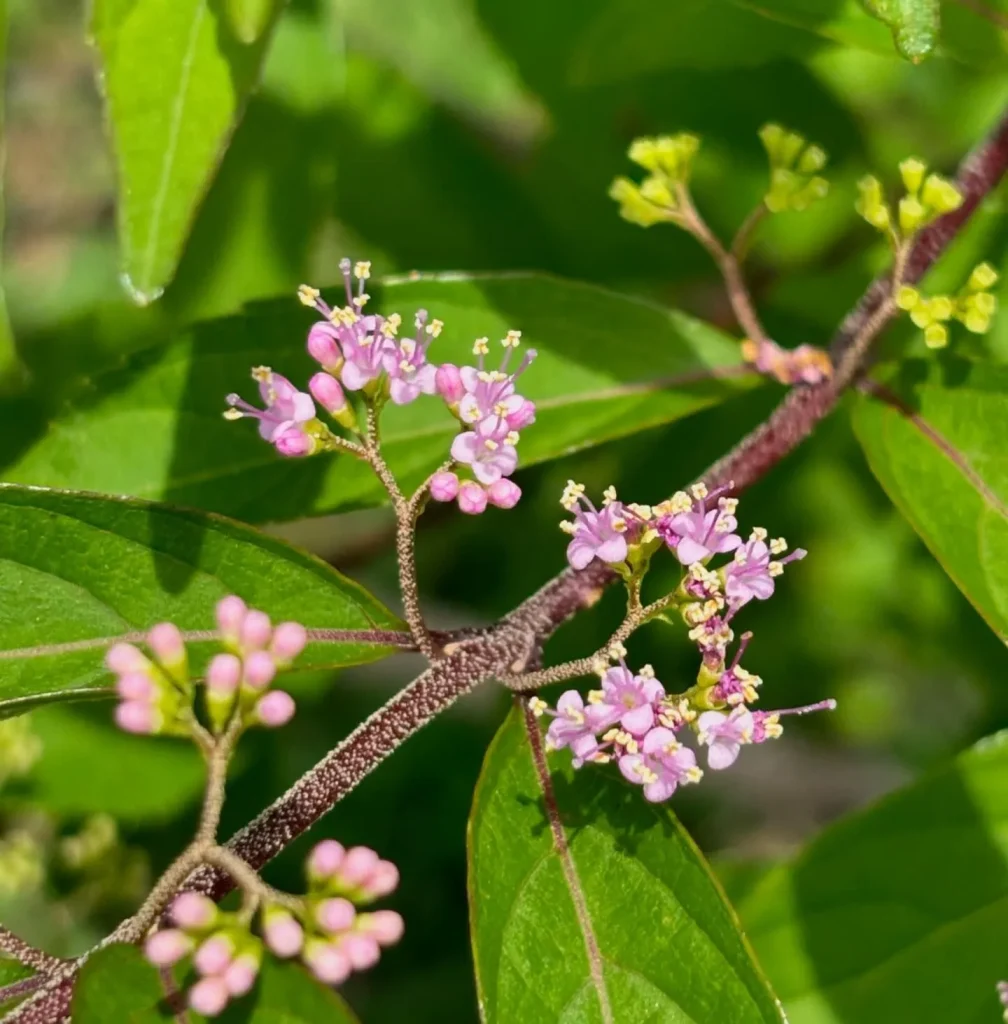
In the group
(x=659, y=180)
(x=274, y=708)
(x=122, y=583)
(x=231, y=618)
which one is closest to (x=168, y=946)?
(x=274, y=708)

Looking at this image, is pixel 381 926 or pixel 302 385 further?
pixel 302 385

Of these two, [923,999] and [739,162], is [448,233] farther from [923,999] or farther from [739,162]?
[923,999]

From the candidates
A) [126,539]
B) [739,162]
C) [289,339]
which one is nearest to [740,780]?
[739,162]

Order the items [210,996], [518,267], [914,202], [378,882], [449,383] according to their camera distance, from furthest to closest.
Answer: [518,267]
[914,202]
[449,383]
[378,882]
[210,996]

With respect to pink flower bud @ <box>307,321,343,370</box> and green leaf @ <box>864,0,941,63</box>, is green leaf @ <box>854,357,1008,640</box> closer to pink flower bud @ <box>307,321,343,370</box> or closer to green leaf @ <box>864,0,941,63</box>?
green leaf @ <box>864,0,941,63</box>

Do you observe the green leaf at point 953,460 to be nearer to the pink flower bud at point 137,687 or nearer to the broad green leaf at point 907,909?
the broad green leaf at point 907,909

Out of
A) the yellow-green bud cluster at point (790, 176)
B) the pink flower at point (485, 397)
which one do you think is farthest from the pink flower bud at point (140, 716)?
the yellow-green bud cluster at point (790, 176)

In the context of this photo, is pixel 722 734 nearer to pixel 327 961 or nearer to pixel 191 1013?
pixel 327 961
